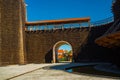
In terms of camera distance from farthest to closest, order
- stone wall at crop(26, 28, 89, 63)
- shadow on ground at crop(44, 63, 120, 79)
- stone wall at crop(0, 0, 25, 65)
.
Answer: stone wall at crop(26, 28, 89, 63), stone wall at crop(0, 0, 25, 65), shadow on ground at crop(44, 63, 120, 79)

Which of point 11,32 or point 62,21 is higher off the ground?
point 62,21

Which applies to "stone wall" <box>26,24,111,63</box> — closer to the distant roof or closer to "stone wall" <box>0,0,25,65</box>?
the distant roof

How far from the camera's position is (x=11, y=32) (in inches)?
912

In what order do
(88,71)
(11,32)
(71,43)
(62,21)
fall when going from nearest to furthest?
(88,71) → (11,32) → (71,43) → (62,21)

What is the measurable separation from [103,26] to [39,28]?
8705 mm

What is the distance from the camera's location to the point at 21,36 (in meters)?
24.4

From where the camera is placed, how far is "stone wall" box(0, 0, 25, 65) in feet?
74.3

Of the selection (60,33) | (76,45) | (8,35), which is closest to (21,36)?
(8,35)

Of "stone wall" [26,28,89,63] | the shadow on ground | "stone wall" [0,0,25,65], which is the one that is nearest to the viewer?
the shadow on ground

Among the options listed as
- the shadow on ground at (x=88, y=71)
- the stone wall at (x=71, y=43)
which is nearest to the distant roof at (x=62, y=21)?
the stone wall at (x=71, y=43)

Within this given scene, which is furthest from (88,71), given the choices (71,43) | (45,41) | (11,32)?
(45,41)

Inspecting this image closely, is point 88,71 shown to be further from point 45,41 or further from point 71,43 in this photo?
point 45,41

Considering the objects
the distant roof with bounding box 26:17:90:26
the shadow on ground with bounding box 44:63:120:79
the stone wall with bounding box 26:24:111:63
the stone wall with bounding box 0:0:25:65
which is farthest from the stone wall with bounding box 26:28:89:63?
the shadow on ground with bounding box 44:63:120:79

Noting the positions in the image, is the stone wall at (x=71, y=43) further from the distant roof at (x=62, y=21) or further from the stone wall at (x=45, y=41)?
the distant roof at (x=62, y=21)
